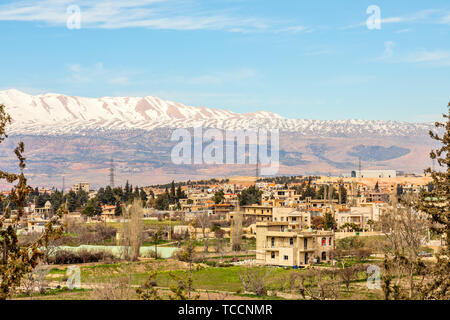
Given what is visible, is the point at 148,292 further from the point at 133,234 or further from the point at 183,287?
the point at 133,234

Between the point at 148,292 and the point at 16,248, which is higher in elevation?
the point at 16,248

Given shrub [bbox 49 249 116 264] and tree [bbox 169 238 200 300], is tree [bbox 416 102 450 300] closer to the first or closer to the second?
tree [bbox 169 238 200 300]

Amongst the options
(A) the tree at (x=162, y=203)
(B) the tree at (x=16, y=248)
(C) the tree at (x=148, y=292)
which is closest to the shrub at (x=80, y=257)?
(C) the tree at (x=148, y=292)

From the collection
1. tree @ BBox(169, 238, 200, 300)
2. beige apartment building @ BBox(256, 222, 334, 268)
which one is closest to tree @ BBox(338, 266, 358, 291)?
beige apartment building @ BBox(256, 222, 334, 268)

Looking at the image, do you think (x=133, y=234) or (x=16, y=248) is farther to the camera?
(x=133, y=234)

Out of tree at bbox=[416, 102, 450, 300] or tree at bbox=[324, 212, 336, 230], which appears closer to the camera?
tree at bbox=[416, 102, 450, 300]

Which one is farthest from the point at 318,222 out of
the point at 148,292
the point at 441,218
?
the point at 148,292

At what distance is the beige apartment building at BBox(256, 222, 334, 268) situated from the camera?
1608 inches

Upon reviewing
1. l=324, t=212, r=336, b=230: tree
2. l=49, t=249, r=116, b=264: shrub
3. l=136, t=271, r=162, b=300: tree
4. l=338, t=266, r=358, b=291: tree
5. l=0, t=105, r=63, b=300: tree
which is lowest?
l=49, t=249, r=116, b=264: shrub

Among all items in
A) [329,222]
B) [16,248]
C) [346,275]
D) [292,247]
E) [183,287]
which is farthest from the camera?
[329,222]

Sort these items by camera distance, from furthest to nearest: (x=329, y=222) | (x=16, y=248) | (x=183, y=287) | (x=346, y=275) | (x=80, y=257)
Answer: (x=329, y=222), (x=80, y=257), (x=346, y=275), (x=183, y=287), (x=16, y=248)

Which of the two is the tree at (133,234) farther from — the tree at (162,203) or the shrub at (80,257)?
the tree at (162,203)

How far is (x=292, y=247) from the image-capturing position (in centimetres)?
4081
